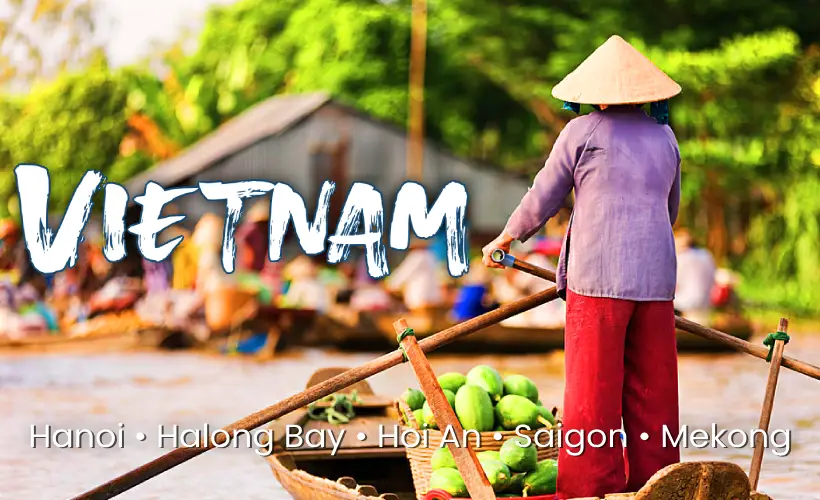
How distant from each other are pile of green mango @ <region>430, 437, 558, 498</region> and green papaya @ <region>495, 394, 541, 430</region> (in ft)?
0.41

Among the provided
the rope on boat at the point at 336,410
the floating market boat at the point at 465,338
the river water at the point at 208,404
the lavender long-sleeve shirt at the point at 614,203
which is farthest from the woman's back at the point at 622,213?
the floating market boat at the point at 465,338

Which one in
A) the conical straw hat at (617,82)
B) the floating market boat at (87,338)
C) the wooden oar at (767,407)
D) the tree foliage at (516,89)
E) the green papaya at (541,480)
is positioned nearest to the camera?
the conical straw hat at (617,82)

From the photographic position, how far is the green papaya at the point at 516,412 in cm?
536

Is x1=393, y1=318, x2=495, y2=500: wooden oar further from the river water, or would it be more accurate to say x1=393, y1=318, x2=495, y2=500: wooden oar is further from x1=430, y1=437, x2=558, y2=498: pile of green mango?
the river water

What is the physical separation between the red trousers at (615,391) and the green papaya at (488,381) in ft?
2.17

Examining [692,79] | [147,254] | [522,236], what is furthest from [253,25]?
[522,236]

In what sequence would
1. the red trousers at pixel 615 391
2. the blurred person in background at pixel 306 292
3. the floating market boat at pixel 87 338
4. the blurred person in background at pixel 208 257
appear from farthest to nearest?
1. the blurred person in background at pixel 306 292
2. the floating market boat at pixel 87 338
3. the blurred person in background at pixel 208 257
4. the red trousers at pixel 615 391

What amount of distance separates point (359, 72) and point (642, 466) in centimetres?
2715

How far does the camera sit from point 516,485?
16.9 feet

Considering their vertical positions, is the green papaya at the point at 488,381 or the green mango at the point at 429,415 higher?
the green papaya at the point at 488,381

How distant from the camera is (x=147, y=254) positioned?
755 centimetres

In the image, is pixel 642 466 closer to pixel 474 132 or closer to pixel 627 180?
pixel 627 180

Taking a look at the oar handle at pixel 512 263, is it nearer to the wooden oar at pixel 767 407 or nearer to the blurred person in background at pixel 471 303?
the wooden oar at pixel 767 407

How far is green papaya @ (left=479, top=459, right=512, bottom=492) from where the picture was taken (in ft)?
16.5
